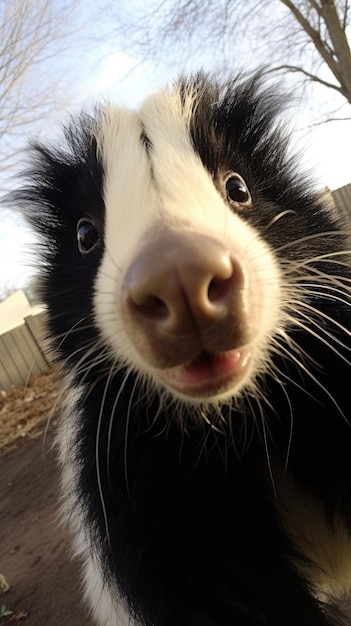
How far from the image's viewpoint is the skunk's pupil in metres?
1.28

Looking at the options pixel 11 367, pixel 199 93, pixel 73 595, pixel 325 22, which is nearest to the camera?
pixel 199 93

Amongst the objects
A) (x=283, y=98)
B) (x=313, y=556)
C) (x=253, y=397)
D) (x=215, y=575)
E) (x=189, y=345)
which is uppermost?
(x=283, y=98)

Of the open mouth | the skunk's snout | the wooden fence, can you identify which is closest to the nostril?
the skunk's snout

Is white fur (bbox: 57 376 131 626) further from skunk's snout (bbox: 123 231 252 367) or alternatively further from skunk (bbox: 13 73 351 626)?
skunk's snout (bbox: 123 231 252 367)

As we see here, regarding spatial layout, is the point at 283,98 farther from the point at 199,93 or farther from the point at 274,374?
the point at 274,374

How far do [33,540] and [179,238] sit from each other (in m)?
3.27

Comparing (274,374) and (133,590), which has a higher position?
(274,374)

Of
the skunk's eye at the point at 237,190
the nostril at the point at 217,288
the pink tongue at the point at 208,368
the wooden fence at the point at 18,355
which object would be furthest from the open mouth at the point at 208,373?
the wooden fence at the point at 18,355

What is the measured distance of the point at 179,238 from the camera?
87cm

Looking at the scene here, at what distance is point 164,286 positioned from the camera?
82 cm

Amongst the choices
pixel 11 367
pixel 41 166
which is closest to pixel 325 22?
pixel 11 367

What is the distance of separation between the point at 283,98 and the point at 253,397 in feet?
3.05

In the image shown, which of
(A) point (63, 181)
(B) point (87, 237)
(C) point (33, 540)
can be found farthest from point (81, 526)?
(C) point (33, 540)

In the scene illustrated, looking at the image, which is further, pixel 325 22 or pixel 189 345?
pixel 325 22
